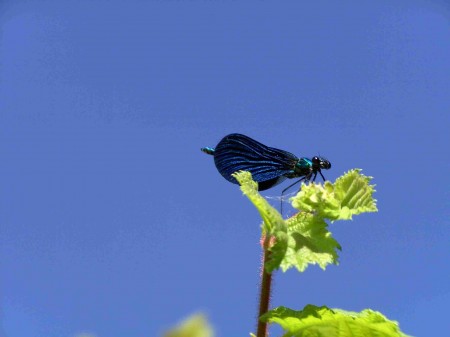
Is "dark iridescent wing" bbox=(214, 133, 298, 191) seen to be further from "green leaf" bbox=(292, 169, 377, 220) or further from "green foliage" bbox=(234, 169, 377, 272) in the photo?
"green leaf" bbox=(292, 169, 377, 220)

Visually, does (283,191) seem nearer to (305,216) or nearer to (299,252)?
(305,216)

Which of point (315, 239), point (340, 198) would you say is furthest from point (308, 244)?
point (340, 198)

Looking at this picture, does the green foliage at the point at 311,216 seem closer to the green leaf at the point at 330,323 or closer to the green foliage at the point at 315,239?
the green foliage at the point at 315,239

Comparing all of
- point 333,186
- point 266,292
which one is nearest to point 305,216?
point 333,186

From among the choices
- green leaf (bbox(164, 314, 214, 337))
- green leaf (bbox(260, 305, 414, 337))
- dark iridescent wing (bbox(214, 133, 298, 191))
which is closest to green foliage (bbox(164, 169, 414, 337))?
green leaf (bbox(260, 305, 414, 337))

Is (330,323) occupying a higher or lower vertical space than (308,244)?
lower

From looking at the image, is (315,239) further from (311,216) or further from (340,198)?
(340,198)
